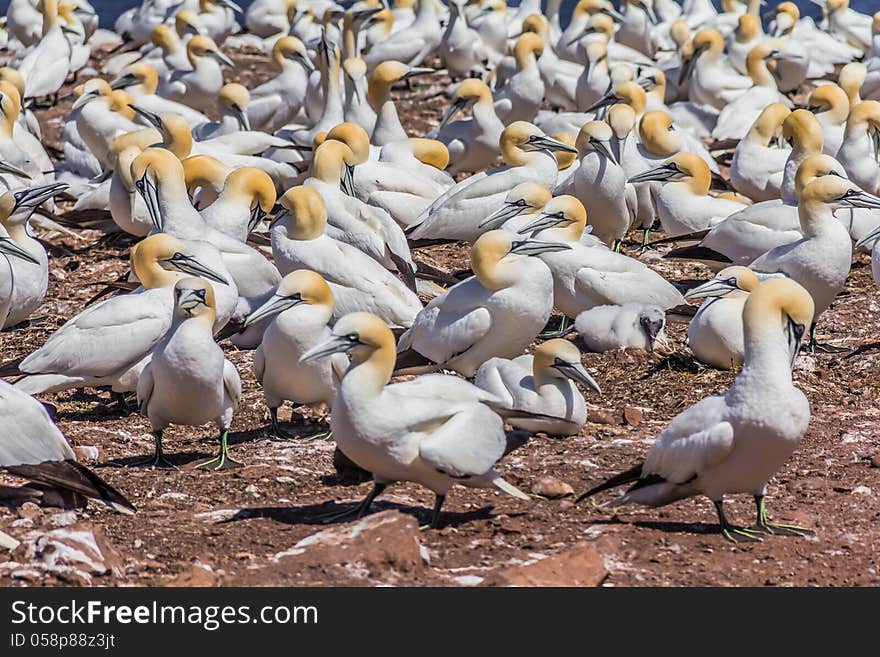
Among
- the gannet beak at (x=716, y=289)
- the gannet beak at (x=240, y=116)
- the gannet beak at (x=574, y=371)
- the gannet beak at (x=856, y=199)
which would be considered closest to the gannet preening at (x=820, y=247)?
the gannet beak at (x=856, y=199)

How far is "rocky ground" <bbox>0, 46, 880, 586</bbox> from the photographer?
4906 millimetres

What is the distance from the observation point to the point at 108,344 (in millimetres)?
7078

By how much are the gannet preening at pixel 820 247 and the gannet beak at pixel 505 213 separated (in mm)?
1462

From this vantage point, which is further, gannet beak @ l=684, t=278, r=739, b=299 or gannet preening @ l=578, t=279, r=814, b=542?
gannet beak @ l=684, t=278, r=739, b=299

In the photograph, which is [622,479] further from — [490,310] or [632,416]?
[490,310]

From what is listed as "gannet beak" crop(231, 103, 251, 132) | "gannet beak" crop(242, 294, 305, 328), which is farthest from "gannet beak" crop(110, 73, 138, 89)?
"gannet beak" crop(242, 294, 305, 328)

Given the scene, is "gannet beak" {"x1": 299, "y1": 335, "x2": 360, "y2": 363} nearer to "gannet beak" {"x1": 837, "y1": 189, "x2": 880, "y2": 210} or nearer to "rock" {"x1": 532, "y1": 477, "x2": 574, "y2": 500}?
"rock" {"x1": 532, "y1": 477, "x2": 574, "y2": 500}

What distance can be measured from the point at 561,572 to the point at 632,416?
256 centimetres

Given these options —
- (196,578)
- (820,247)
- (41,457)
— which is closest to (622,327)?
(820,247)

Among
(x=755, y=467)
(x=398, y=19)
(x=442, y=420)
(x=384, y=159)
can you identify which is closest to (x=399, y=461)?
(x=442, y=420)

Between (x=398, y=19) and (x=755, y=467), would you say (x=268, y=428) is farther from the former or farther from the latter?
(x=398, y=19)

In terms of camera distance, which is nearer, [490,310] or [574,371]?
[574,371]

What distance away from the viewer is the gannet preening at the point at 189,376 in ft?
20.8

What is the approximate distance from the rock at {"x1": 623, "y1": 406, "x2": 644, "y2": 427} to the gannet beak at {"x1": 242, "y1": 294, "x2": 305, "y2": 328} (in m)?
1.67
